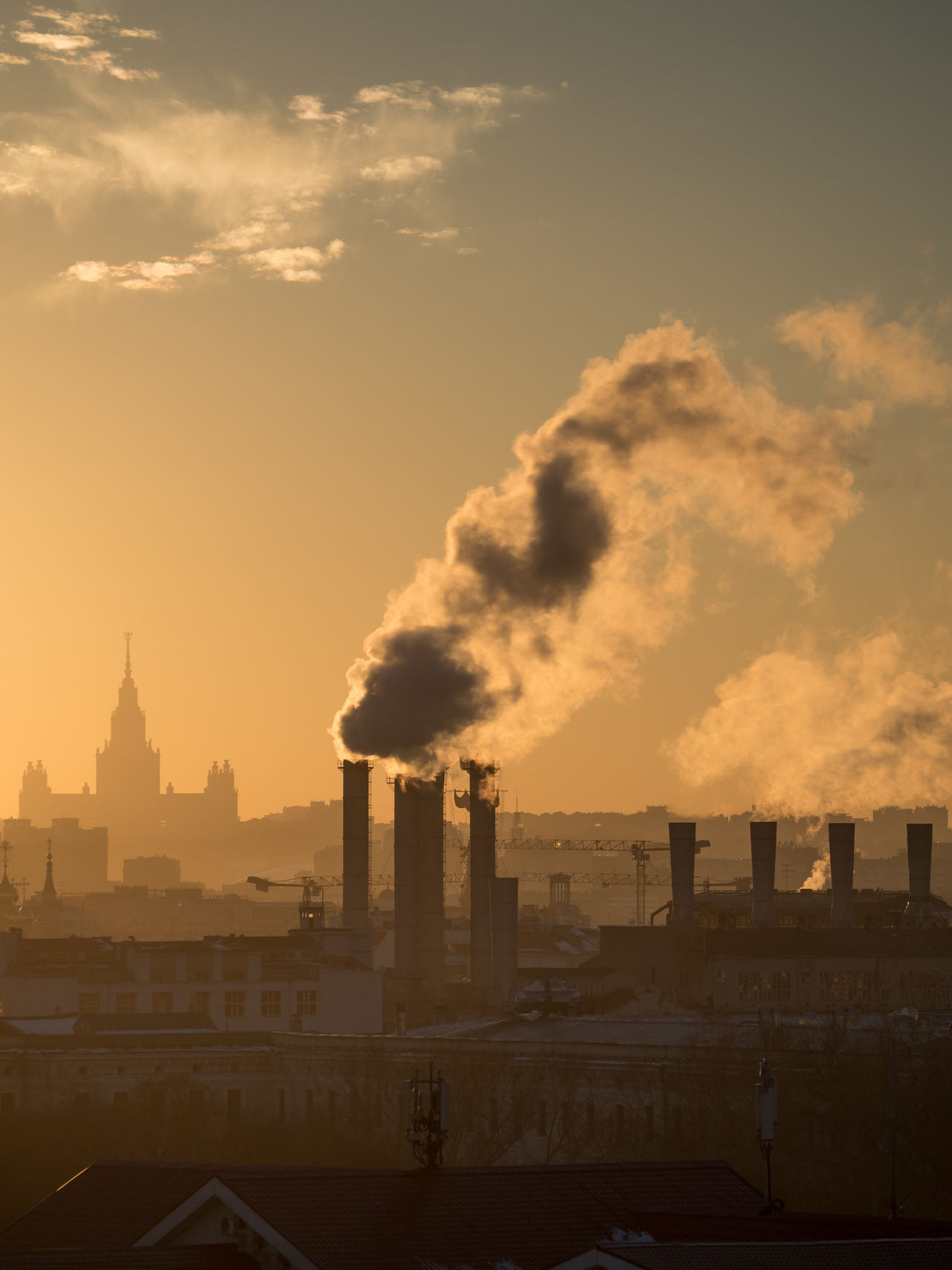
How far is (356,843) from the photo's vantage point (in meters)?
125

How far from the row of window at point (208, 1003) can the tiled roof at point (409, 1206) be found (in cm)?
6500

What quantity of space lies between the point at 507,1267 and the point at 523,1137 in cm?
4365

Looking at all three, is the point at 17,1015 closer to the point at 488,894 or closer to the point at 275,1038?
the point at 275,1038

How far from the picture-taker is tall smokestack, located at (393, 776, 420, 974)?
120 m

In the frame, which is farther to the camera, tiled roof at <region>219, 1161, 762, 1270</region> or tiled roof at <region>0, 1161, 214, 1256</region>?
tiled roof at <region>0, 1161, 214, 1256</region>

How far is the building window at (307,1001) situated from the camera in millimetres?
113062

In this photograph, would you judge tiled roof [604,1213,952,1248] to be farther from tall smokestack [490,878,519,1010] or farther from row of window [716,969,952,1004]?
tall smokestack [490,878,519,1010]

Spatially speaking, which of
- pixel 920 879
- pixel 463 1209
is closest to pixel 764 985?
pixel 920 879

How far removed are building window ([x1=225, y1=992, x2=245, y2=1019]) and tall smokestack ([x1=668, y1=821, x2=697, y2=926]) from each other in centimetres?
2456

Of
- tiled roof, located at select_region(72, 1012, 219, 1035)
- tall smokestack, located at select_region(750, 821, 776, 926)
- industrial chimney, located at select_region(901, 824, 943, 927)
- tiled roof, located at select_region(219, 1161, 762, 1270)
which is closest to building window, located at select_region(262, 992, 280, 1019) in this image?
tiled roof, located at select_region(72, 1012, 219, 1035)

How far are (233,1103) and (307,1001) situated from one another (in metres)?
18.9

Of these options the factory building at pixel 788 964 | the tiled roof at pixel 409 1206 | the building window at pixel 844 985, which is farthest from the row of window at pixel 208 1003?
the tiled roof at pixel 409 1206

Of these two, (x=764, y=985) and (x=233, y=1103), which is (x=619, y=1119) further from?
(x=764, y=985)

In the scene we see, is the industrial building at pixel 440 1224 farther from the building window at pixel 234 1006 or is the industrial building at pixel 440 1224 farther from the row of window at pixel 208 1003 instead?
the building window at pixel 234 1006
